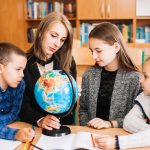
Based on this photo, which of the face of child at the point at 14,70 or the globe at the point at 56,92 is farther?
the face of child at the point at 14,70

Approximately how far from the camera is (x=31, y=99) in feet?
6.59

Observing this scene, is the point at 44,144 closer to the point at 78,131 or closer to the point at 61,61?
the point at 78,131

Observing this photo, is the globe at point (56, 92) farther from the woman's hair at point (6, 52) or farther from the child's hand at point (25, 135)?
the woman's hair at point (6, 52)

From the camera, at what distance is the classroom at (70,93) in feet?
4.75

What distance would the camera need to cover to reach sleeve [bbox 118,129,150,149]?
137 cm

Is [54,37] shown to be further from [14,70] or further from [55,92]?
[55,92]

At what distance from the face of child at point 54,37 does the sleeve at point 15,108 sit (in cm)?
39

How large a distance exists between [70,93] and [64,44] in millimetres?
736

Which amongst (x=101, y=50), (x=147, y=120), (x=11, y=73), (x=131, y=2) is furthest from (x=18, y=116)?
(x=131, y=2)

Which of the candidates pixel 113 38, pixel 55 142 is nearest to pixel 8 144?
pixel 55 142

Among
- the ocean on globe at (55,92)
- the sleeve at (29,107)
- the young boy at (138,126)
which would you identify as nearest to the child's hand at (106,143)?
the young boy at (138,126)

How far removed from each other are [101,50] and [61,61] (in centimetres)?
38

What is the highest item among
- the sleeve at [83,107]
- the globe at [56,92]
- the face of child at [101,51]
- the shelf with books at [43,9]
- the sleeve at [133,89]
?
the shelf with books at [43,9]

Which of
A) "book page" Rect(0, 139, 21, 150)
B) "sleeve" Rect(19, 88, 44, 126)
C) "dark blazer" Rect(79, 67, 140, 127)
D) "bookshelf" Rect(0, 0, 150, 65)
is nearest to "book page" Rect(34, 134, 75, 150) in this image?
"book page" Rect(0, 139, 21, 150)
